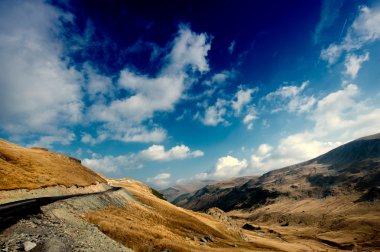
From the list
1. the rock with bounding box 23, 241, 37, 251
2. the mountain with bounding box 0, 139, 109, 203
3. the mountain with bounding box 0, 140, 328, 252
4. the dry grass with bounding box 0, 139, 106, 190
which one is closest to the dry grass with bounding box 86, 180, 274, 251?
the mountain with bounding box 0, 140, 328, 252

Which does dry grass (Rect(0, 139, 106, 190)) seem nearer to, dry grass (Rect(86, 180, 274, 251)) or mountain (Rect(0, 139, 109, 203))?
mountain (Rect(0, 139, 109, 203))

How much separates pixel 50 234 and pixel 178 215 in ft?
142

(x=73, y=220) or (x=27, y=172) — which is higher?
(x=27, y=172)

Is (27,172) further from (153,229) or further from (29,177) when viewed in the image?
(153,229)

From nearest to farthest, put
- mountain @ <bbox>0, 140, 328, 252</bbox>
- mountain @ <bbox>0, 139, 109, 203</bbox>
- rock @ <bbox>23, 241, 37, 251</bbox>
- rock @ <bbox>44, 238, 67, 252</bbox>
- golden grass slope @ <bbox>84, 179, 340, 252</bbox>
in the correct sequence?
rock @ <bbox>23, 241, 37, 251</bbox> → rock @ <bbox>44, 238, 67, 252</bbox> → mountain @ <bbox>0, 140, 328, 252</bbox> → golden grass slope @ <bbox>84, 179, 340, 252</bbox> → mountain @ <bbox>0, 139, 109, 203</bbox>

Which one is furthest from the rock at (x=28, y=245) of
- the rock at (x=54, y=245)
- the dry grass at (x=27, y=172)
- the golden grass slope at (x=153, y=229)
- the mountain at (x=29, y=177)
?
the dry grass at (x=27, y=172)

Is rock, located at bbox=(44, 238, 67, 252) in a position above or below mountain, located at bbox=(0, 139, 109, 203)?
below

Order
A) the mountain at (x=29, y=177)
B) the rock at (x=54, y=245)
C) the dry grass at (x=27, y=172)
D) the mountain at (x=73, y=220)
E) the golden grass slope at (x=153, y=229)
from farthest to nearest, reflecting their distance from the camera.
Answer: the dry grass at (x=27, y=172)
the mountain at (x=29, y=177)
the golden grass slope at (x=153, y=229)
the mountain at (x=73, y=220)
the rock at (x=54, y=245)

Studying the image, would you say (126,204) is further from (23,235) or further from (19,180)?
(23,235)

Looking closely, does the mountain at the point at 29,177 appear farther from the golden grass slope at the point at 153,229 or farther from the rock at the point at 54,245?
the rock at the point at 54,245

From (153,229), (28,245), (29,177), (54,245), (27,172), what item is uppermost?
(27,172)

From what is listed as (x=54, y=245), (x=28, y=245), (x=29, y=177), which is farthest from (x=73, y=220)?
(x=29, y=177)

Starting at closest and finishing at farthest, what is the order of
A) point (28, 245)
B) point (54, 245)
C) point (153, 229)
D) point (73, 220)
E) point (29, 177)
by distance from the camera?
point (28, 245)
point (54, 245)
point (73, 220)
point (153, 229)
point (29, 177)

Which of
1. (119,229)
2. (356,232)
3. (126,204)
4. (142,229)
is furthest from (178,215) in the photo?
(356,232)
